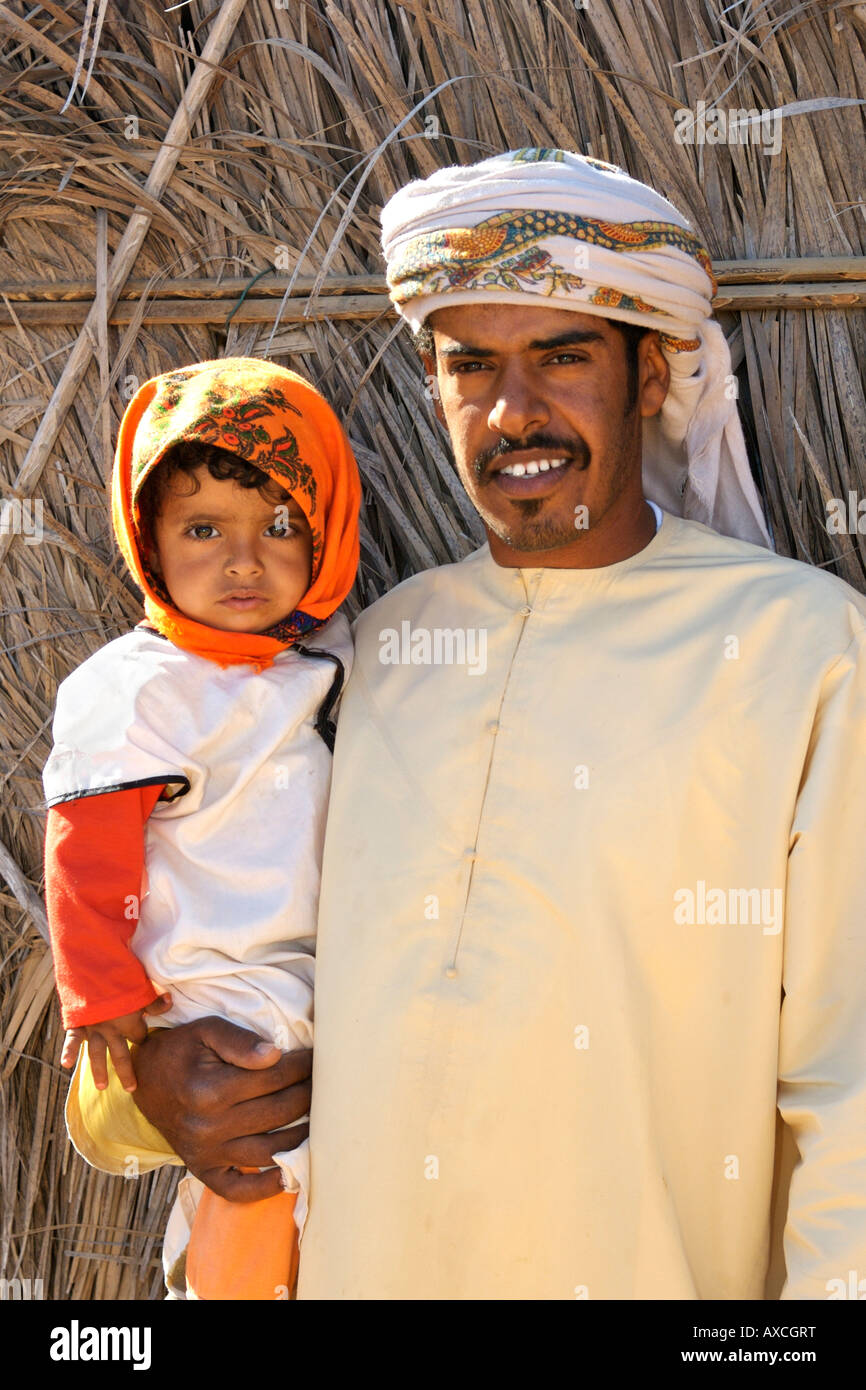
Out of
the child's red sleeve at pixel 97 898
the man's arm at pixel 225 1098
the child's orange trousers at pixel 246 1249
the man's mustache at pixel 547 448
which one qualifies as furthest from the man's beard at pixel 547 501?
the child's orange trousers at pixel 246 1249

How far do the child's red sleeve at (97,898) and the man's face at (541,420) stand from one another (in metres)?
0.72

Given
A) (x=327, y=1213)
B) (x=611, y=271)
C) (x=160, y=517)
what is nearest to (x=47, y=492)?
(x=160, y=517)

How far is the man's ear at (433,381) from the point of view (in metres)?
2.40

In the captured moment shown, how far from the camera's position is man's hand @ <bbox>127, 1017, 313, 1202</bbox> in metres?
2.11

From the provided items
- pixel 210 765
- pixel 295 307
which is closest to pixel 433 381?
pixel 295 307

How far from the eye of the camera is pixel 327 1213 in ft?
6.79

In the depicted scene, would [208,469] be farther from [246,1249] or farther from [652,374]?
[246,1249]

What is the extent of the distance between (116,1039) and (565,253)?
54.4 inches

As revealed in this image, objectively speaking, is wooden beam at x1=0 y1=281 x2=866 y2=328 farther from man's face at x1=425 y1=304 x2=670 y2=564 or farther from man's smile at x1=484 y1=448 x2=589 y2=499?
man's smile at x1=484 y1=448 x2=589 y2=499

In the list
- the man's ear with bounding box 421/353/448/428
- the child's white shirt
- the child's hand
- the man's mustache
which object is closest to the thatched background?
the man's ear with bounding box 421/353/448/428

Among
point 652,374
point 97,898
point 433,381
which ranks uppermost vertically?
point 433,381

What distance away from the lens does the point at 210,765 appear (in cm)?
219

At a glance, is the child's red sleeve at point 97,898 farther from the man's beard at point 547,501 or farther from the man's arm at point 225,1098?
the man's beard at point 547,501
